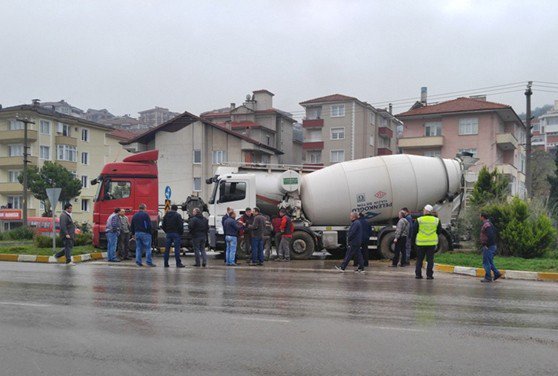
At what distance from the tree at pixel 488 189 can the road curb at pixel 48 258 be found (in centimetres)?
1340

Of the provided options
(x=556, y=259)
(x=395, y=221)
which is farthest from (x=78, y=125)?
(x=556, y=259)

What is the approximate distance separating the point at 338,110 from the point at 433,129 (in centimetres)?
1271

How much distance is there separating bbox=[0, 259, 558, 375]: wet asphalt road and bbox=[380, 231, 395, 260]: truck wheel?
6516mm

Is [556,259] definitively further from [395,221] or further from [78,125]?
Result: [78,125]

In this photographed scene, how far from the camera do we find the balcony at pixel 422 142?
55031 mm

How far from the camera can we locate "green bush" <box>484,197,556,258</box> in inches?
744

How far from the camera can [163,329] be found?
310 inches

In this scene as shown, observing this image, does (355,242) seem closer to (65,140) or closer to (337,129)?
(337,129)

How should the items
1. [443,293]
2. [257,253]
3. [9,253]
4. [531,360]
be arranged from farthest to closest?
1. [9,253]
2. [257,253]
3. [443,293]
4. [531,360]

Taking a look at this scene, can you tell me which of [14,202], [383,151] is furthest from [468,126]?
[14,202]

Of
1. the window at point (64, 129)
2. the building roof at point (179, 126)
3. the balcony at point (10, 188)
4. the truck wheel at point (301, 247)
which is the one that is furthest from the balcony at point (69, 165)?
the truck wheel at point (301, 247)

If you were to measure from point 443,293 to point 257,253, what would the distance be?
7.58 m

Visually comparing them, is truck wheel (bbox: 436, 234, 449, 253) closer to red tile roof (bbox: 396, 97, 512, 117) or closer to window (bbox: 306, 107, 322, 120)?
red tile roof (bbox: 396, 97, 512, 117)

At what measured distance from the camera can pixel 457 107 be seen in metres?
55.0
